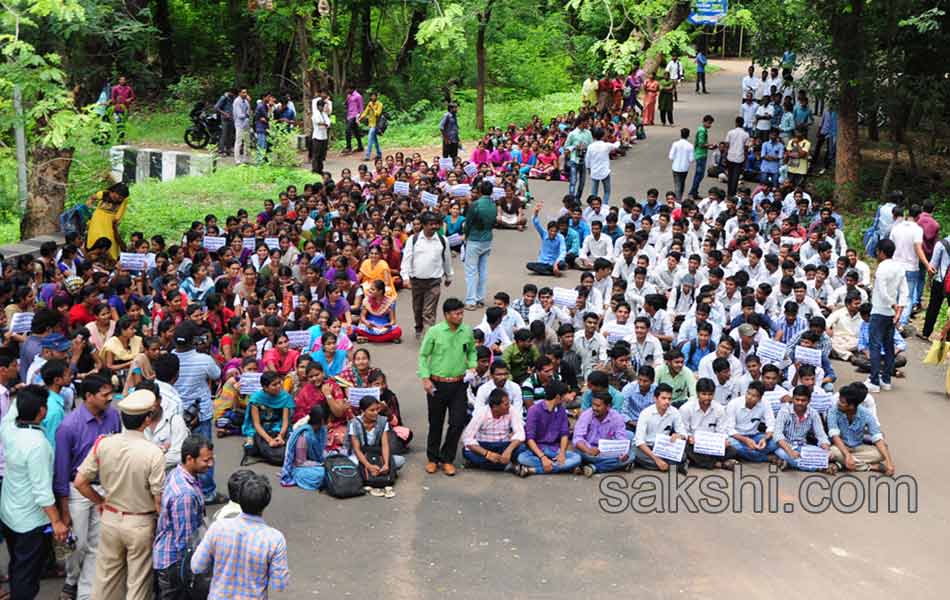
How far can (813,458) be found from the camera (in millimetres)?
9789

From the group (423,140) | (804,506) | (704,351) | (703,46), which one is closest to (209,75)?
(423,140)

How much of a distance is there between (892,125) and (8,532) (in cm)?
1750

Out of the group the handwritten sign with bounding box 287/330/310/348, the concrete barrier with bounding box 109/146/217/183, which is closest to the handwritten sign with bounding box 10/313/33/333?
the handwritten sign with bounding box 287/330/310/348

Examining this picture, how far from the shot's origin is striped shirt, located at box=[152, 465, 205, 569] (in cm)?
603

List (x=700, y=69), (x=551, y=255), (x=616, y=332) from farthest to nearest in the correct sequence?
(x=700, y=69) < (x=551, y=255) < (x=616, y=332)

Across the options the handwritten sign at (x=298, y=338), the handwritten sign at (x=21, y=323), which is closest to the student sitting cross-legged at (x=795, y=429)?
the handwritten sign at (x=298, y=338)

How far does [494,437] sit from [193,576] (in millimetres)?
4113

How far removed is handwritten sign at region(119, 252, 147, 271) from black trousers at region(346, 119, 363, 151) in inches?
531

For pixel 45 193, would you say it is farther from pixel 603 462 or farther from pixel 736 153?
pixel 736 153

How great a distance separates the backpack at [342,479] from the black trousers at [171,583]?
113 inches

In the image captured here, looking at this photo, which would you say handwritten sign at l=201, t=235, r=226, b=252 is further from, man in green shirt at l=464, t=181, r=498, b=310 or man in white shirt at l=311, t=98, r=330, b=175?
man in white shirt at l=311, t=98, r=330, b=175

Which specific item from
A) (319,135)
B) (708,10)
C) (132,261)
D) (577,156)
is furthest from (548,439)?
(708,10)

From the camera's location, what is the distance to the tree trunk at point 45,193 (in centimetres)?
1577

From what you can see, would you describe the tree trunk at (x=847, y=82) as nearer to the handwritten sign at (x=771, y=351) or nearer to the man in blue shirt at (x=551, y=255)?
the man in blue shirt at (x=551, y=255)
